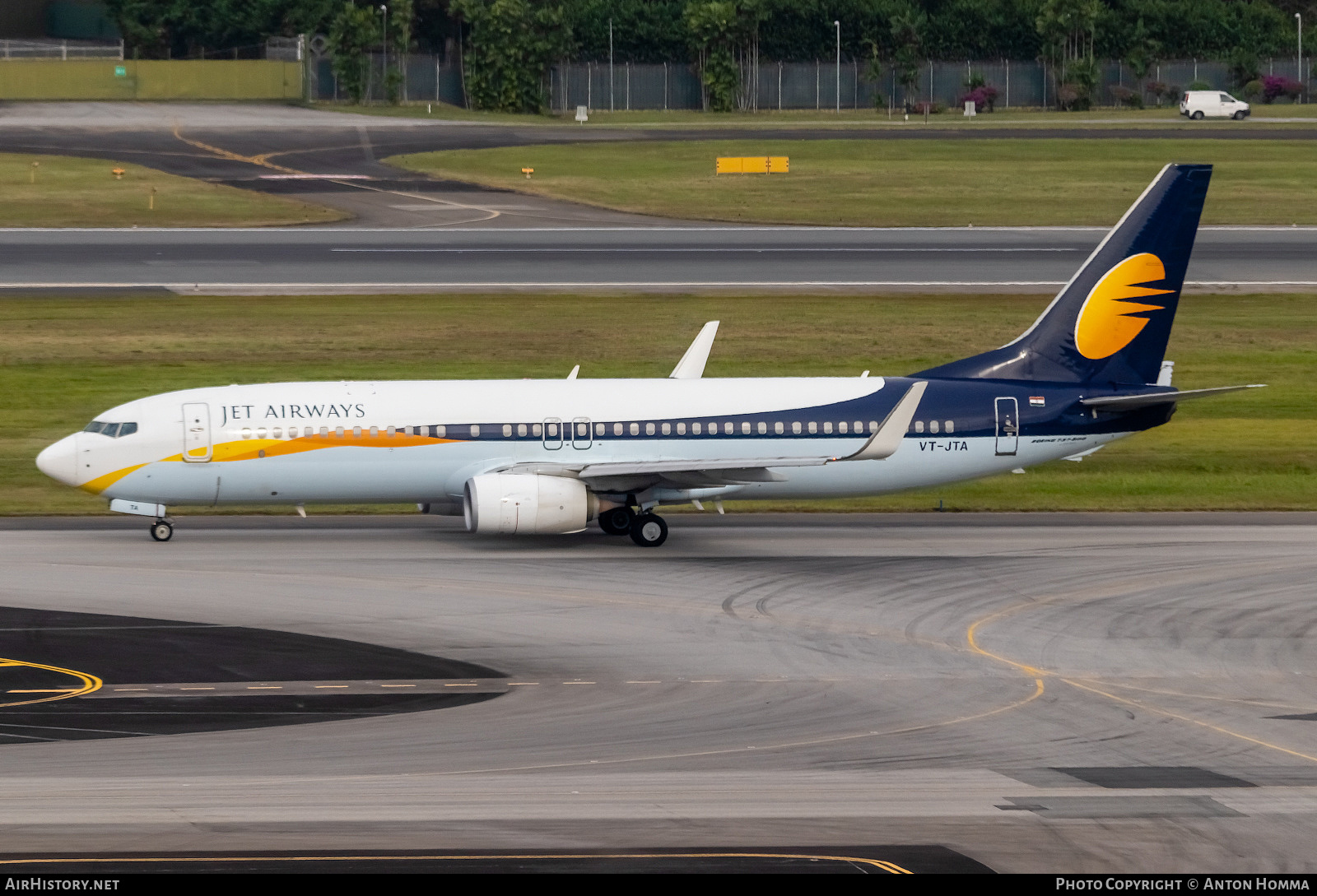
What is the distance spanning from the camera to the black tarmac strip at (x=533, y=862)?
18.8 metres

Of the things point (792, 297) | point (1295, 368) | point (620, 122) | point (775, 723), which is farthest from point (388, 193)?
point (775, 723)

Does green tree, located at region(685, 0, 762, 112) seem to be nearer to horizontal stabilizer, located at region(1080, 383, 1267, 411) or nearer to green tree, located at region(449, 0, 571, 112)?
green tree, located at region(449, 0, 571, 112)

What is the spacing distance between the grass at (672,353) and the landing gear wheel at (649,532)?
700 cm

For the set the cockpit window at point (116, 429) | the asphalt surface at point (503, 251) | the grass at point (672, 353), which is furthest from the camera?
the asphalt surface at point (503, 251)

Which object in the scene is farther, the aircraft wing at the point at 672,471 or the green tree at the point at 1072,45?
the green tree at the point at 1072,45

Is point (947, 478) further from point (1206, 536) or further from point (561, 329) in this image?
point (561, 329)

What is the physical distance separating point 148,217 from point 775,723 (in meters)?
71.1

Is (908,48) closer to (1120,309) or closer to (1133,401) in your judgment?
(1120,309)

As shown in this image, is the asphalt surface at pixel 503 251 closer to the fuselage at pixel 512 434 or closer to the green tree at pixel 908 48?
the fuselage at pixel 512 434

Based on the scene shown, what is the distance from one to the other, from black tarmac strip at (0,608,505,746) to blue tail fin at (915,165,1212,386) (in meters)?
18.0

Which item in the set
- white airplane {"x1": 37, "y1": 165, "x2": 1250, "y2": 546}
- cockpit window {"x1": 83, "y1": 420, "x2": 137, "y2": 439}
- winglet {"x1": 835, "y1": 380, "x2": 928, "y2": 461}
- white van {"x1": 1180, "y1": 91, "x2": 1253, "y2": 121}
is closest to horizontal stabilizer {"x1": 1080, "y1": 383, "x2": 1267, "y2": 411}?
white airplane {"x1": 37, "y1": 165, "x2": 1250, "y2": 546}

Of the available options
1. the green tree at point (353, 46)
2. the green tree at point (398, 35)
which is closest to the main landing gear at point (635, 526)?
the green tree at point (353, 46)

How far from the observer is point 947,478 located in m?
41.0

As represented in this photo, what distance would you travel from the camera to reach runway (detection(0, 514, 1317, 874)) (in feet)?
67.8
